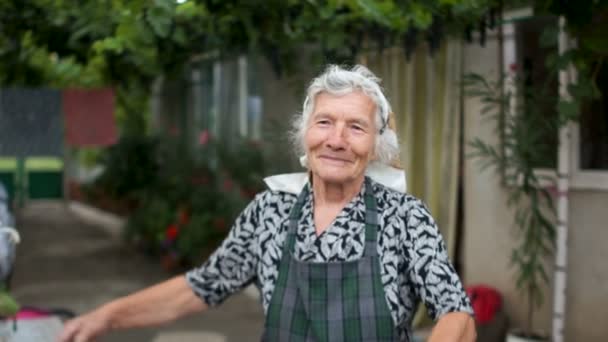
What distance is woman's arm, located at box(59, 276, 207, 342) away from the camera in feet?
6.86

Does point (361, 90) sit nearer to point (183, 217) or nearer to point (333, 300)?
point (333, 300)

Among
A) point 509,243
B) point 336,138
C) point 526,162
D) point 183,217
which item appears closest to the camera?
point 336,138

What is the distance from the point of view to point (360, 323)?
2.00m

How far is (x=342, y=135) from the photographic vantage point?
2037 mm

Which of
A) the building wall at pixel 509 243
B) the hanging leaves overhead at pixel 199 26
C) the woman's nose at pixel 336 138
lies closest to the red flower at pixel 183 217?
the hanging leaves overhead at pixel 199 26

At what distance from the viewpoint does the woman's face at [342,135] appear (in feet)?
6.69

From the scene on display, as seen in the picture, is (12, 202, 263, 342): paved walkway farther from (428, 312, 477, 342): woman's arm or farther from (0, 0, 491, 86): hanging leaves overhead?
(428, 312, 477, 342): woman's arm

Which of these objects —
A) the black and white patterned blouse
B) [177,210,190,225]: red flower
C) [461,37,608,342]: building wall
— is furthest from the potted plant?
[177,210,190,225]: red flower

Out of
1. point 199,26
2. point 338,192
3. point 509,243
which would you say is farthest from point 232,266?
point 509,243

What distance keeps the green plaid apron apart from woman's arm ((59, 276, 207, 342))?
30 cm

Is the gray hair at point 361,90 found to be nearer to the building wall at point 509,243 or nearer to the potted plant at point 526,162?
the potted plant at point 526,162

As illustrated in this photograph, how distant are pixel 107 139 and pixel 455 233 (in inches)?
153

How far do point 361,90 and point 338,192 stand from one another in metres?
0.30

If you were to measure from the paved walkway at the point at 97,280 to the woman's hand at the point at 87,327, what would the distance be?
12.4 ft
